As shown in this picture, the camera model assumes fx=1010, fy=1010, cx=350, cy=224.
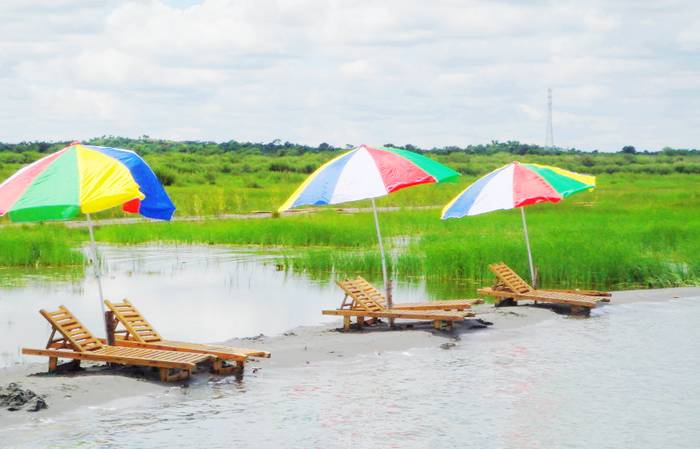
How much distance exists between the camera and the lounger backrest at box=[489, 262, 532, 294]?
60.1ft

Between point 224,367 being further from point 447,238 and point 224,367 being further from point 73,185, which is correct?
point 447,238

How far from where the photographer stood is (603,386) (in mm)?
12664

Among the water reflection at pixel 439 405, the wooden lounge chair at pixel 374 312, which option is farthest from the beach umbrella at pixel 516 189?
the water reflection at pixel 439 405

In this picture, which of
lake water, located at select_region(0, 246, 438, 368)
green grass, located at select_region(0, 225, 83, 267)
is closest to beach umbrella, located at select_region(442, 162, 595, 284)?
lake water, located at select_region(0, 246, 438, 368)

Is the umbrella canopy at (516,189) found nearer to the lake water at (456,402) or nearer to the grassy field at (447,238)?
the lake water at (456,402)

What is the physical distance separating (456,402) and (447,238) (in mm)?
17878

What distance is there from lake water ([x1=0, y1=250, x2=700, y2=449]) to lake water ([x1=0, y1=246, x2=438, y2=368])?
1.22 metres

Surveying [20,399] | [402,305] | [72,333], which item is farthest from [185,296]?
[20,399]

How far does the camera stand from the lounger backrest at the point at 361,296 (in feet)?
53.0

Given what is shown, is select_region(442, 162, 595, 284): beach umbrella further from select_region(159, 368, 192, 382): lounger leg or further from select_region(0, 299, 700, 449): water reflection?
select_region(159, 368, 192, 382): lounger leg

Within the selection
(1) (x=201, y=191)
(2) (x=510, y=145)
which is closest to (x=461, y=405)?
(1) (x=201, y=191)

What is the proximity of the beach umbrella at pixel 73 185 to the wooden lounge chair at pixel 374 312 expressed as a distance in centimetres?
424

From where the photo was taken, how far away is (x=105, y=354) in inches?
498

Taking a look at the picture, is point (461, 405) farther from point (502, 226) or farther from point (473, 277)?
point (502, 226)
